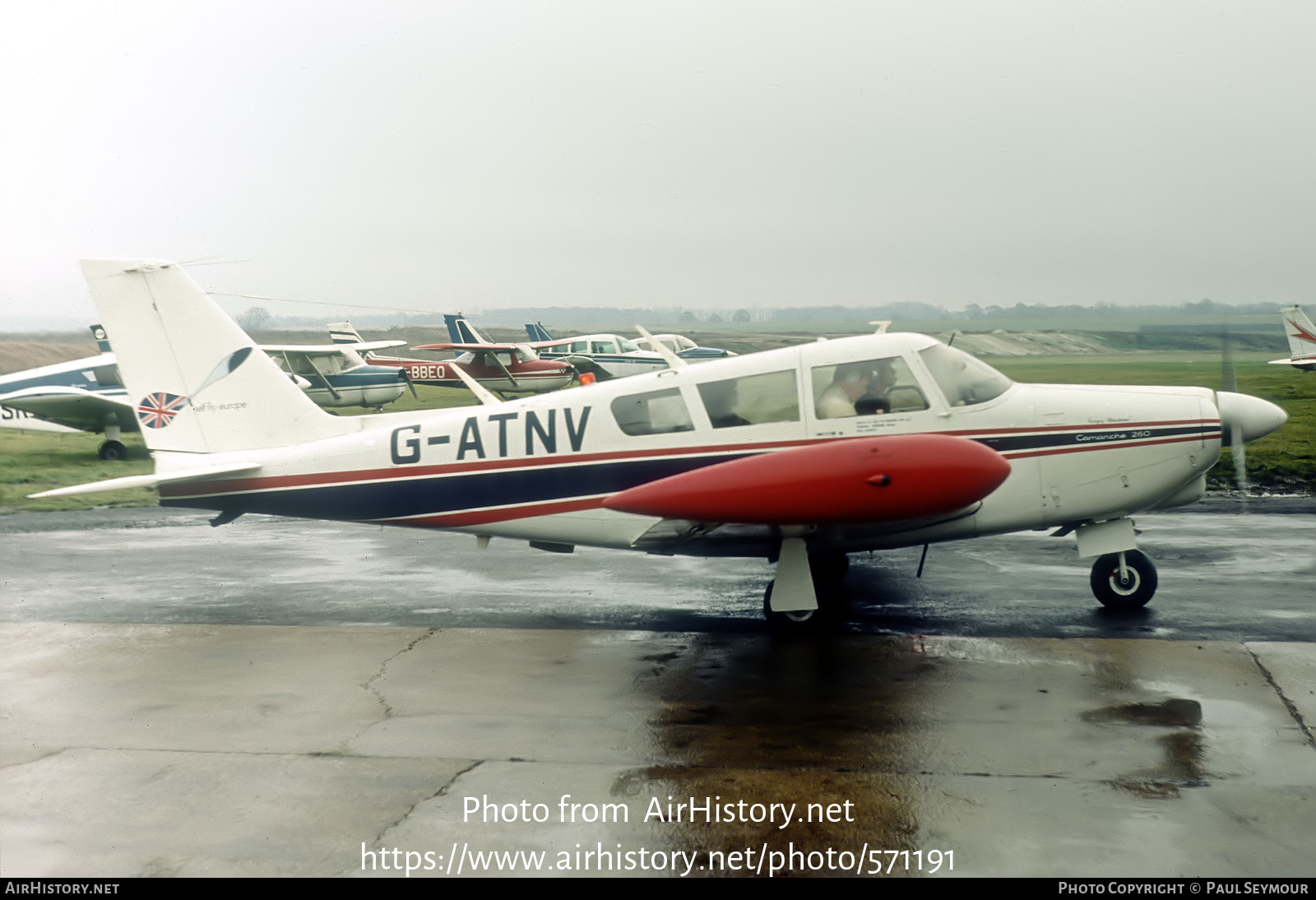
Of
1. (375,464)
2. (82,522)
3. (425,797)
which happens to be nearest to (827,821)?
(425,797)

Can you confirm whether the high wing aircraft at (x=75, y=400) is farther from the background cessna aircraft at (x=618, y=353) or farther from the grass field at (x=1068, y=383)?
the background cessna aircraft at (x=618, y=353)

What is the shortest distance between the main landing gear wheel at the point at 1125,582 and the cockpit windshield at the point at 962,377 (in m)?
Result: 1.58

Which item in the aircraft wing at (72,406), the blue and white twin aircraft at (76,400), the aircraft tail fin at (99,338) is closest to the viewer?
the blue and white twin aircraft at (76,400)

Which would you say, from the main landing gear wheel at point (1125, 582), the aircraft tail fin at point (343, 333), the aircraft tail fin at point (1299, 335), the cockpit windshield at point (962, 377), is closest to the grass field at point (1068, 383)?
the aircraft tail fin at point (1299, 335)

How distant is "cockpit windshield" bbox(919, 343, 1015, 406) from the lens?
722 centimetres

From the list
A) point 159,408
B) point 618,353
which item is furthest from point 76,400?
point 618,353

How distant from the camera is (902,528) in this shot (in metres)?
7.11

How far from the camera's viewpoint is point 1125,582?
7680 millimetres

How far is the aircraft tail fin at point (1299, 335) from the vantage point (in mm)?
24094

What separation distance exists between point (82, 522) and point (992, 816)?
43.0 ft

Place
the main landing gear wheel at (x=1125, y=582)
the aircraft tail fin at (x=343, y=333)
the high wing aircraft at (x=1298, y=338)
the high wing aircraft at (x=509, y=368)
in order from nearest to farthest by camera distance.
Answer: the main landing gear wheel at (x=1125, y=582) < the high wing aircraft at (x=1298, y=338) < the high wing aircraft at (x=509, y=368) < the aircraft tail fin at (x=343, y=333)

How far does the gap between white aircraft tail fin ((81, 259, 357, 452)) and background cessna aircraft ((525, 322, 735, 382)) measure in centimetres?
1632

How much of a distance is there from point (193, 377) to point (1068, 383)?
11.3m

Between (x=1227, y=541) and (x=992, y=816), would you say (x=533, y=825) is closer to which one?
(x=992, y=816)
